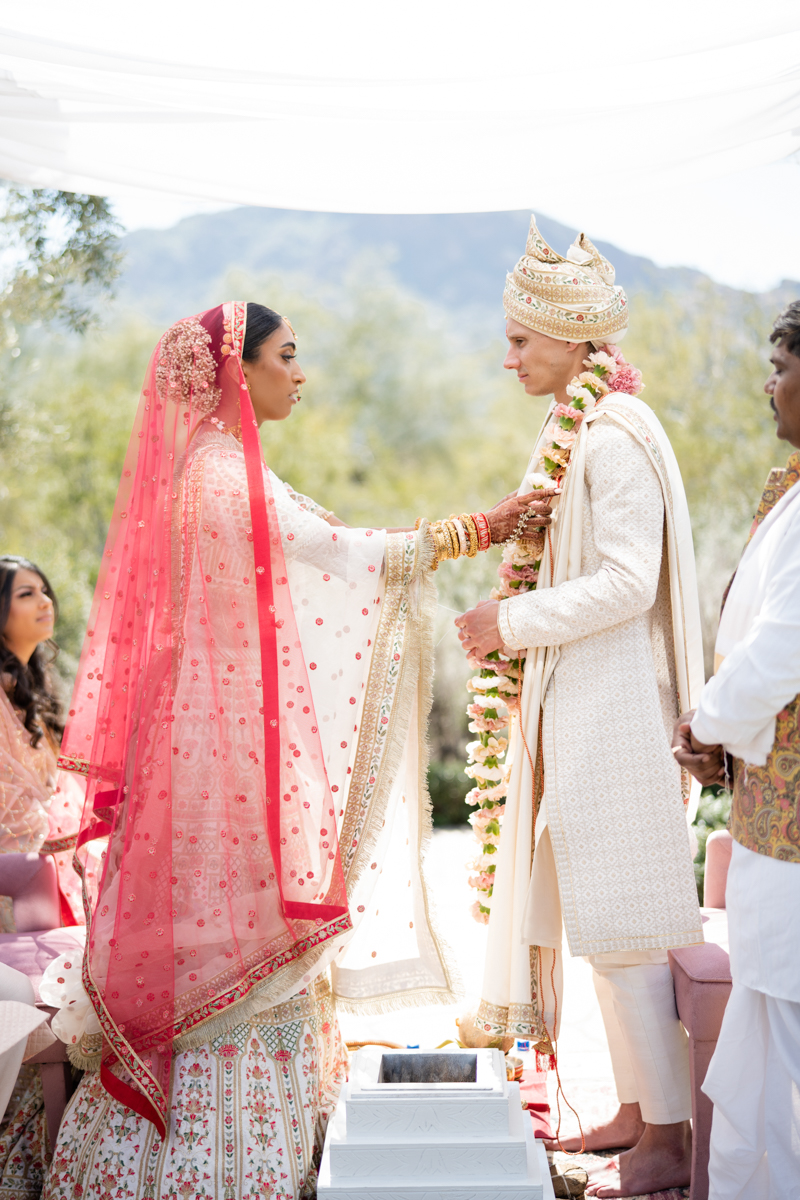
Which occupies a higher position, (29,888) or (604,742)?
(604,742)

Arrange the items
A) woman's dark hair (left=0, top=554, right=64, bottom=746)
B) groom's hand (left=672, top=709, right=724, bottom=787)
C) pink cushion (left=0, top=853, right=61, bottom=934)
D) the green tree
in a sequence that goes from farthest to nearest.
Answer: the green tree → woman's dark hair (left=0, top=554, right=64, bottom=746) → pink cushion (left=0, top=853, right=61, bottom=934) → groom's hand (left=672, top=709, right=724, bottom=787)

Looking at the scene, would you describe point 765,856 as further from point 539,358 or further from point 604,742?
point 539,358

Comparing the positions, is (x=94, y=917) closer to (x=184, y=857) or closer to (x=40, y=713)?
(x=184, y=857)

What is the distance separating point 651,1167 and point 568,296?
2.25 meters

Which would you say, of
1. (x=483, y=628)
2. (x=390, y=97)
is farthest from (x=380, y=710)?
(x=390, y=97)

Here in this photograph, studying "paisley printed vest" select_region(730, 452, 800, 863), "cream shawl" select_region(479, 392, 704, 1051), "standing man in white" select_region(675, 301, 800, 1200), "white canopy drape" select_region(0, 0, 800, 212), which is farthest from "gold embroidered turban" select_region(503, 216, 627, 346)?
"paisley printed vest" select_region(730, 452, 800, 863)

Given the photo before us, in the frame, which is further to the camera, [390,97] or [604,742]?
[390,97]

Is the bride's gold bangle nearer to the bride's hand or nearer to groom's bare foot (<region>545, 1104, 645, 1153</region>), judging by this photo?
the bride's hand

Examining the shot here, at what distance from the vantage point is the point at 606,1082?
3.32 meters

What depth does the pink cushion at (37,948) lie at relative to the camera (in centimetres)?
273

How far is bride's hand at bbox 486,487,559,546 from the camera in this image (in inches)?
110

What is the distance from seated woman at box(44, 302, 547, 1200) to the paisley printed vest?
96 cm

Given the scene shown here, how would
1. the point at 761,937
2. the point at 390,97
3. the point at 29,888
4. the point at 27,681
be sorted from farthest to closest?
1. the point at 27,681
2. the point at 29,888
3. the point at 390,97
4. the point at 761,937

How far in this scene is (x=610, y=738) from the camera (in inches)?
103
